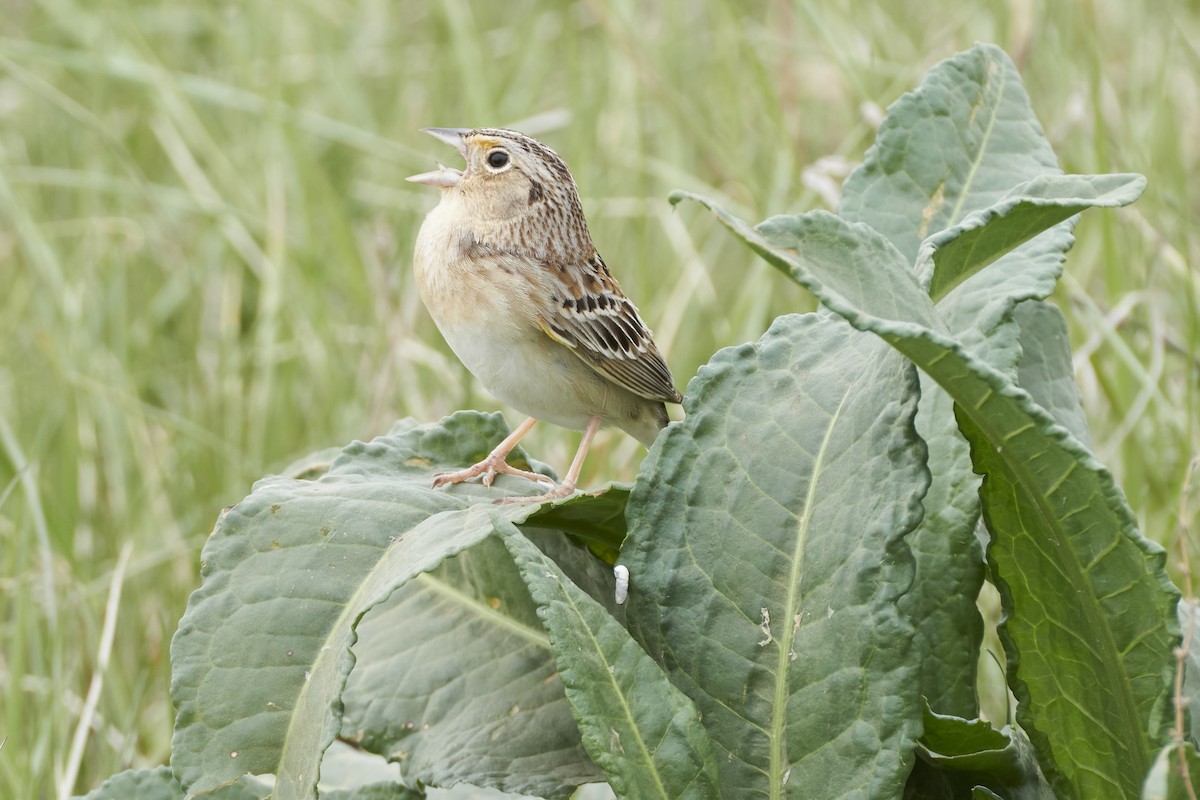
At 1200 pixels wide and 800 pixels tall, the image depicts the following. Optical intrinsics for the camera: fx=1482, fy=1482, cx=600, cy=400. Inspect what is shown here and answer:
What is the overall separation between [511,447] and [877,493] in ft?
3.23

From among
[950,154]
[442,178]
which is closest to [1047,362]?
[950,154]

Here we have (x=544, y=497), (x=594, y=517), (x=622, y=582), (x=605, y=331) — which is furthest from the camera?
(x=605, y=331)

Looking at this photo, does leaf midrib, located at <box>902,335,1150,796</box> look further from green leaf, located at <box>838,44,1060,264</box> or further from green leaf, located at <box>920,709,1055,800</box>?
green leaf, located at <box>838,44,1060,264</box>

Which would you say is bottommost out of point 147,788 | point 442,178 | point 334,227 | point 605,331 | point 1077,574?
point 147,788

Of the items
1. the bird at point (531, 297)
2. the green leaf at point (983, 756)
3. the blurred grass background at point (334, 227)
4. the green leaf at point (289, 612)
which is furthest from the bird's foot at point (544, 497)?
the blurred grass background at point (334, 227)

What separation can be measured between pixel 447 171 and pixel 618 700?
6.89 feet

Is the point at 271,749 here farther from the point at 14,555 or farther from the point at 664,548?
the point at 14,555

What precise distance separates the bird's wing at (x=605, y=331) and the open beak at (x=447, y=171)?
1.16ft

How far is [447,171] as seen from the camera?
394cm

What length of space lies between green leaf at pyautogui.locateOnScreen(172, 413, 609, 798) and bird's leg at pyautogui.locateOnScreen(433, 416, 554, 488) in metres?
0.30

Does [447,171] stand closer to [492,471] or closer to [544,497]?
[492,471]

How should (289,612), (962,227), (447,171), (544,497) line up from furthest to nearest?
(447,171)
(544,497)
(289,612)
(962,227)

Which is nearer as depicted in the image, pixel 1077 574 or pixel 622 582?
pixel 1077 574

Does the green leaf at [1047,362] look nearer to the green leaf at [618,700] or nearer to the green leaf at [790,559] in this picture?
the green leaf at [790,559]
